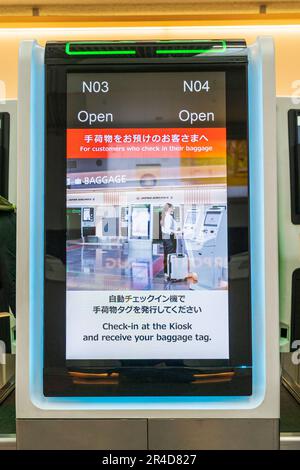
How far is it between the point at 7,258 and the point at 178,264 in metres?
0.78

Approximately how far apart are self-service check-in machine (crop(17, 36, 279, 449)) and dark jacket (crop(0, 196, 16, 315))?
1.41 feet

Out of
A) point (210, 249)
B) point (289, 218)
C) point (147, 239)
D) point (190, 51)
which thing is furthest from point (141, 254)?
point (289, 218)

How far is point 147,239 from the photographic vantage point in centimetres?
130

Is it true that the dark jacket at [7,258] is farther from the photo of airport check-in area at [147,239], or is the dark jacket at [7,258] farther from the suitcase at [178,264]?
the suitcase at [178,264]

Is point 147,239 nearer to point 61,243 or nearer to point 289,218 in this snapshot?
point 61,243

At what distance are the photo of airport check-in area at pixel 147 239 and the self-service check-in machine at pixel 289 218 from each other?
0.72 meters

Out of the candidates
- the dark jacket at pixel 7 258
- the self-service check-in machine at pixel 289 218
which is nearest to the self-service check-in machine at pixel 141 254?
the dark jacket at pixel 7 258

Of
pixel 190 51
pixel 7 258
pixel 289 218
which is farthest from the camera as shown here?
pixel 289 218

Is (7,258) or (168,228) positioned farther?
(7,258)

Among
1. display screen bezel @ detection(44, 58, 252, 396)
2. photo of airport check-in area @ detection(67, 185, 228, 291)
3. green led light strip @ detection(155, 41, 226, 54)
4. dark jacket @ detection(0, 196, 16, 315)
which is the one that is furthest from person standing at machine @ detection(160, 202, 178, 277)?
dark jacket @ detection(0, 196, 16, 315)

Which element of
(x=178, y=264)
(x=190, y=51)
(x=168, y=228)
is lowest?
(x=178, y=264)

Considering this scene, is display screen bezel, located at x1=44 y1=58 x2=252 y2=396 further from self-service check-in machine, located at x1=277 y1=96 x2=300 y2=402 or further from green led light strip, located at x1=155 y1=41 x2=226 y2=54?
self-service check-in machine, located at x1=277 y1=96 x2=300 y2=402
